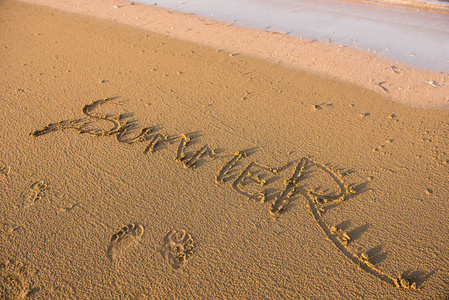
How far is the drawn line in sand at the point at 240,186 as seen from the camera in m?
2.15

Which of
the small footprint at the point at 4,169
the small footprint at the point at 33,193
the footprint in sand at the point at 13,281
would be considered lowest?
the footprint in sand at the point at 13,281

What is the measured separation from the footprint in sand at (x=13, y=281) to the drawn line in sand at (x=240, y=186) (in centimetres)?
57

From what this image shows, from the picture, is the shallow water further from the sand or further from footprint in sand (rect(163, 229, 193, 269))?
footprint in sand (rect(163, 229, 193, 269))

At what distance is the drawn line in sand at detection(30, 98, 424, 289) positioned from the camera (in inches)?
84.8

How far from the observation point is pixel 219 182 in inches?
105

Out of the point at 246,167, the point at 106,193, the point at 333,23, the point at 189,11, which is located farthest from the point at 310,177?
the point at 189,11

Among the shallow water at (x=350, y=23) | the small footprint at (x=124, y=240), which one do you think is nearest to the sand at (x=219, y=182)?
the small footprint at (x=124, y=240)

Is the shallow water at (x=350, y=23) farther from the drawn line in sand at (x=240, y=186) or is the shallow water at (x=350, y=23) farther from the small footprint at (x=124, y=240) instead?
the small footprint at (x=124, y=240)

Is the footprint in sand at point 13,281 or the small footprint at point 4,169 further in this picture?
the small footprint at point 4,169

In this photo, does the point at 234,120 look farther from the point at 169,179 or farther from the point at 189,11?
the point at 189,11

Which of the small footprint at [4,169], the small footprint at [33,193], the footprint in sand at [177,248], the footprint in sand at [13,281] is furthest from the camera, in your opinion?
the small footprint at [4,169]

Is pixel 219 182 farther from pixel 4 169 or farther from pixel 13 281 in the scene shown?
pixel 4 169

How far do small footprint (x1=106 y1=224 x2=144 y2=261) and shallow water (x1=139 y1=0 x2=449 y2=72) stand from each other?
442 centimetres

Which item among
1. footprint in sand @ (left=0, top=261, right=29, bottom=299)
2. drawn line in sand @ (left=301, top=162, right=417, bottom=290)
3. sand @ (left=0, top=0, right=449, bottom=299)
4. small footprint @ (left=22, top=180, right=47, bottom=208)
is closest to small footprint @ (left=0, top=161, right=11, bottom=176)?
sand @ (left=0, top=0, right=449, bottom=299)
